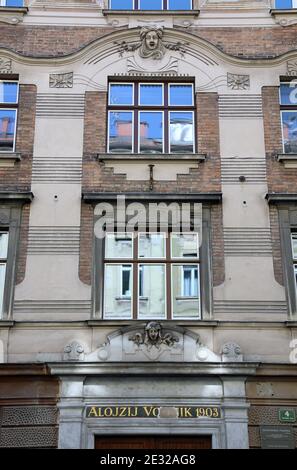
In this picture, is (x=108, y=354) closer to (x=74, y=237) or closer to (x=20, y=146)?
(x=74, y=237)

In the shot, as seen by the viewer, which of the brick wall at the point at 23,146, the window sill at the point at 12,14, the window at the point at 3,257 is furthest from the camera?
the window sill at the point at 12,14

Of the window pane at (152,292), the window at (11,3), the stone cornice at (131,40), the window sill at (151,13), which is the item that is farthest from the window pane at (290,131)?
the window at (11,3)

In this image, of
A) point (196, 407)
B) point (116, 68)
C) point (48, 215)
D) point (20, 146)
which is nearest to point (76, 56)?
point (116, 68)

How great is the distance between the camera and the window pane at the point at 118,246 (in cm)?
1232

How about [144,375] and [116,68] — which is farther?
[116,68]

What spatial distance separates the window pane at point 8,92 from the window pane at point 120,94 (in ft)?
6.25

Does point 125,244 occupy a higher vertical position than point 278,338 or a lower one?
higher

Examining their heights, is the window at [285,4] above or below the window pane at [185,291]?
above

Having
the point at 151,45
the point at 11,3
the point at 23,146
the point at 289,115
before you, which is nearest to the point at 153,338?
the point at 23,146

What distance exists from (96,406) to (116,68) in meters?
6.71

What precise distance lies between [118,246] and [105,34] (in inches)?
183

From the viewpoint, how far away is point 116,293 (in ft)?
39.6

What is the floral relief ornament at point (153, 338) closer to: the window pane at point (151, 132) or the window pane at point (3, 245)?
the window pane at point (3, 245)

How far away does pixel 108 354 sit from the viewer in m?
11.4
